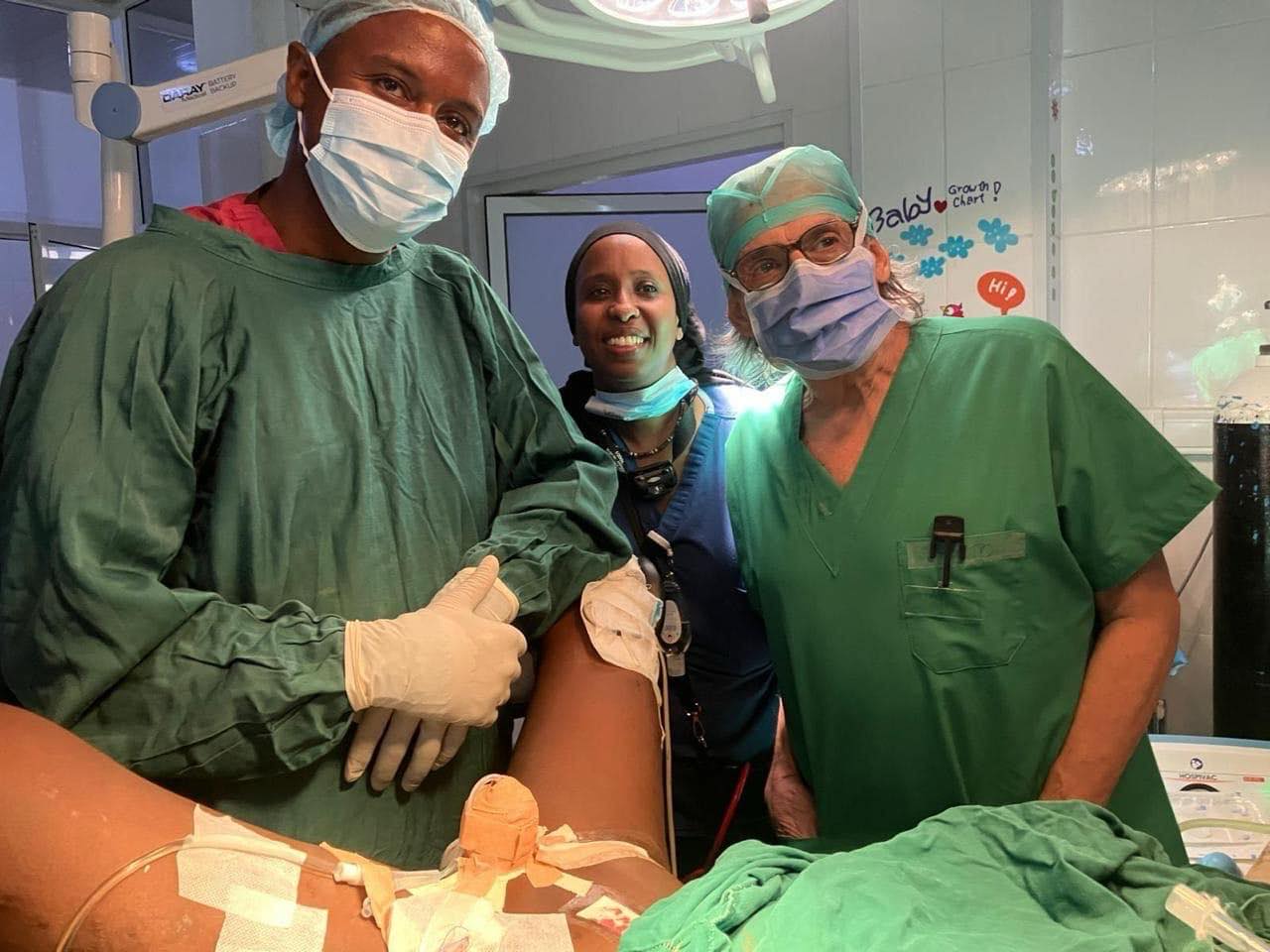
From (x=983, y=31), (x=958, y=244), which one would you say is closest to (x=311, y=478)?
(x=958, y=244)

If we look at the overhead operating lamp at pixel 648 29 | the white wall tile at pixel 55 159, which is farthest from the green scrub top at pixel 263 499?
the white wall tile at pixel 55 159

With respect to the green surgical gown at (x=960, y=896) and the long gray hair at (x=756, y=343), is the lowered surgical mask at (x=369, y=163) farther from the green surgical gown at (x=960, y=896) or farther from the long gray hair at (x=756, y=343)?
the green surgical gown at (x=960, y=896)

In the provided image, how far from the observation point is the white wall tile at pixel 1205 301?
2035 millimetres

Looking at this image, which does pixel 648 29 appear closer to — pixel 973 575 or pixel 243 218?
pixel 243 218

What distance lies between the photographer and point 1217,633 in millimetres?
1959

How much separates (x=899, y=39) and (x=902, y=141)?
249 millimetres

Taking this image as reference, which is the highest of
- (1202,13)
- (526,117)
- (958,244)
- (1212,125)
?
(526,117)

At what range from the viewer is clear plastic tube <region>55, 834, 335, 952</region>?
582 mm

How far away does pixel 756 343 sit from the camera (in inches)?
53.6

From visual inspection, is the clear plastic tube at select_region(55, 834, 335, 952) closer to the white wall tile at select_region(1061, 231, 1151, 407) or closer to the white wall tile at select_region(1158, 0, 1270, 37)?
the white wall tile at select_region(1061, 231, 1151, 407)

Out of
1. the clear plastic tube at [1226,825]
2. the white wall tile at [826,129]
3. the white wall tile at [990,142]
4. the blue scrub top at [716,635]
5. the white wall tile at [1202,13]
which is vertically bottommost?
the clear plastic tube at [1226,825]

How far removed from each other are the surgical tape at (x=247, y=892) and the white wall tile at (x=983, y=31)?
2.24 metres

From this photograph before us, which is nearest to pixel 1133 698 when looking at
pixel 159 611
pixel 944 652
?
pixel 944 652

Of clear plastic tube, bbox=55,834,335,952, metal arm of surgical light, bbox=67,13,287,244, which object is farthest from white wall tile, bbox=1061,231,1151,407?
clear plastic tube, bbox=55,834,335,952
